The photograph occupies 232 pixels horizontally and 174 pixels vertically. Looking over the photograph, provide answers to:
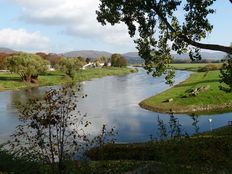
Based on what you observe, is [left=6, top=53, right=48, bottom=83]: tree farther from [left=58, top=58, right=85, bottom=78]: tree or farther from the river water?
the river water

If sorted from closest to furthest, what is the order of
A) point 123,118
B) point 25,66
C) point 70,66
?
1. point 123,118
2. point 25,66
3. point 70,66

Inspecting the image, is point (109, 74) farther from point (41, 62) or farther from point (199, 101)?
point (199, 101)

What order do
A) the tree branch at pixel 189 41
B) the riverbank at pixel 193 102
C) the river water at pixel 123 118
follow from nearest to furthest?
the tree branch at pixel 189 41 < the river water at pixel 123 118 < the riverbank at pixel 193 102

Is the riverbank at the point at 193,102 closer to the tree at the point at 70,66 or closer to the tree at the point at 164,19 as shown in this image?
the tree at the point at 164,19

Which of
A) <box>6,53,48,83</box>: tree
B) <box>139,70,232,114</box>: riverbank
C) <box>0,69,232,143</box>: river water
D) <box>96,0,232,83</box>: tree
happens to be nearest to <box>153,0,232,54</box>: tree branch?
<box>96,0,232,83</box>: tree

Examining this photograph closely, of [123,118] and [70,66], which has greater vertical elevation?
[70,66]

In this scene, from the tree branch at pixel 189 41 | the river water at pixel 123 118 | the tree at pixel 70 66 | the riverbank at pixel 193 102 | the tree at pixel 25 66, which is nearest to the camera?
the tree branch at pixel 189 41

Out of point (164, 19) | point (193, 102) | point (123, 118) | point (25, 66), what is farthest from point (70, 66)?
point (164, 19)

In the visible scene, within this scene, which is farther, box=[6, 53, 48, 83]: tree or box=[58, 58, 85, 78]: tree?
box=[58, 58, 85, 78]: tree

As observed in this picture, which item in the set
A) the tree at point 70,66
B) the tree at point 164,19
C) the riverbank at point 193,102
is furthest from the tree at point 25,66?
the tree at point 164,19

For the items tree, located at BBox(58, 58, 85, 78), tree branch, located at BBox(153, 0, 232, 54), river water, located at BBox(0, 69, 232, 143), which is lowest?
river water, located at BBox(0, 69, 232, 143)

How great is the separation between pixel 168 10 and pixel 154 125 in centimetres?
3383

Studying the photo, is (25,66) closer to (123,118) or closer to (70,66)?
(70,66)

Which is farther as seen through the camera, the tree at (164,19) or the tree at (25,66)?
the tree at (25,66)
